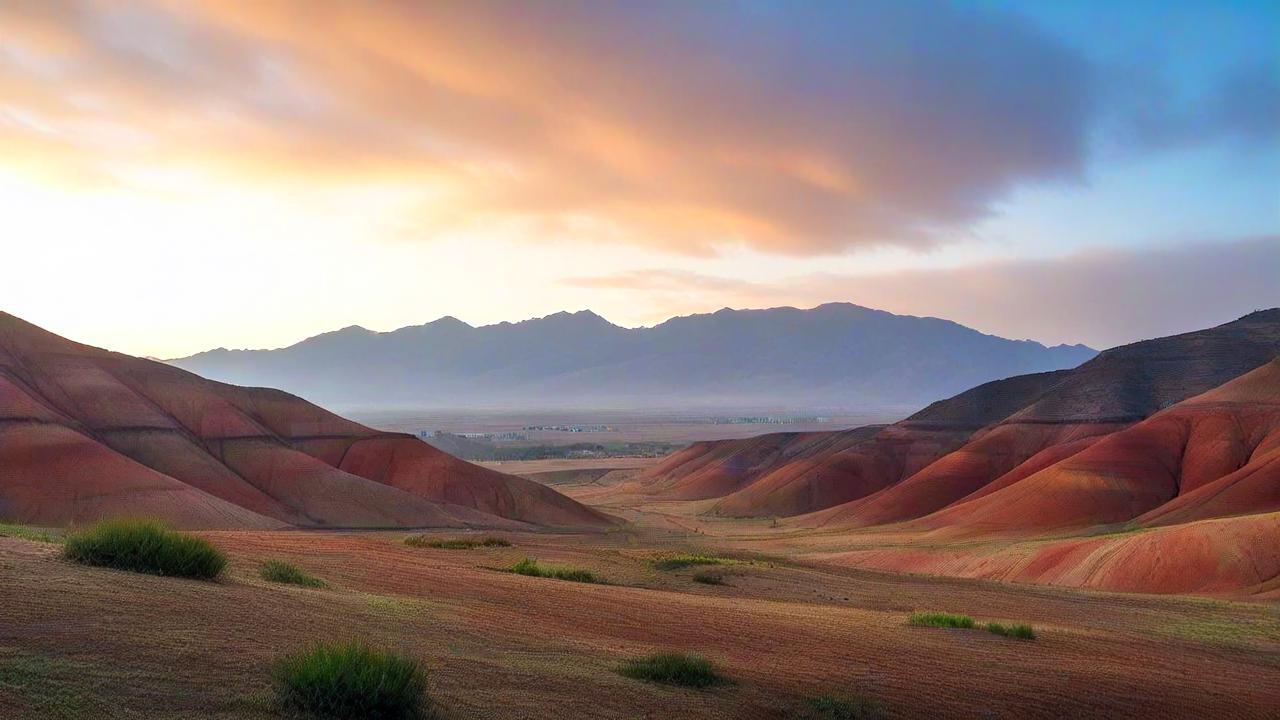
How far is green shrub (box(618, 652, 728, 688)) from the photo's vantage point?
1235 centimetres

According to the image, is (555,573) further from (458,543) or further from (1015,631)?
(1015,631)

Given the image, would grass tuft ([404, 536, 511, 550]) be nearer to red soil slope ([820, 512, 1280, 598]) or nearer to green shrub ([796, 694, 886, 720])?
red soil slope ([820, 512, 1280, 598])

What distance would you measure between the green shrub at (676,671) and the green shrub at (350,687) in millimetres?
3642

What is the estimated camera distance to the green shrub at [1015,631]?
19.1m

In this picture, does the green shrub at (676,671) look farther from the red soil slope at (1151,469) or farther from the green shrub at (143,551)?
the red soil slope at (1151,469)

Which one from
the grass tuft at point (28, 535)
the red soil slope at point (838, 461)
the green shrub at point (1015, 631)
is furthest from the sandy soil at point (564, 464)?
the green shrub at point (1015, 631)

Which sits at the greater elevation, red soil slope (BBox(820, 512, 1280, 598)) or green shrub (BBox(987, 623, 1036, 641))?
green shrub (BBox(987, 623, 1036, 641))

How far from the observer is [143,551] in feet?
46.8

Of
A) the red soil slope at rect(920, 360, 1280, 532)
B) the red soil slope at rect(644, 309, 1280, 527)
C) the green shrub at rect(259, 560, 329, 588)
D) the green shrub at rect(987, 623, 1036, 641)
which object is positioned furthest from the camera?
the red soil slope at rect(644, 309, 1280, 527)

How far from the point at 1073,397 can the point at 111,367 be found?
8144cm

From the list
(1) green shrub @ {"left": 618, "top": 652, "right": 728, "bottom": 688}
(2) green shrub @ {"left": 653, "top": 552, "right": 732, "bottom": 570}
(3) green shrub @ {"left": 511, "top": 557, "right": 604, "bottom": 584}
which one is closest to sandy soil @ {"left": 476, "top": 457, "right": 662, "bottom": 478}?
(2) green shrub @ {"left": 653, "top": 552, "right": 732, "bottom": 570}

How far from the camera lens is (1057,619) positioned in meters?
24.5

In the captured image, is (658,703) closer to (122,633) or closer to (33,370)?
(122,633)

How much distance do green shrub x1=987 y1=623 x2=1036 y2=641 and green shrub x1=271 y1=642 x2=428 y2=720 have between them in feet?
44.3
